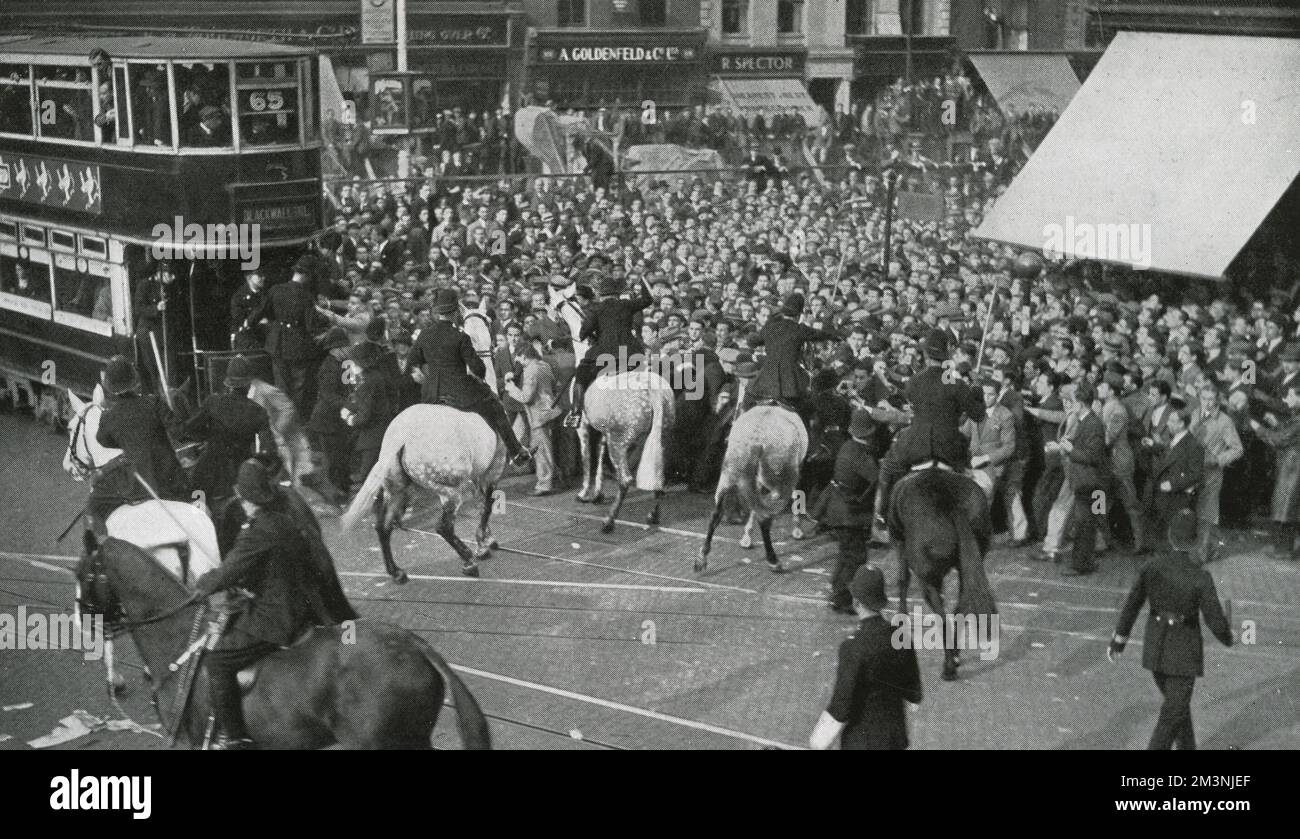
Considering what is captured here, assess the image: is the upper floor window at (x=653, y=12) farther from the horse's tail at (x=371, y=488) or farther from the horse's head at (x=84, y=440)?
the horse's head at (x=84, y=440)

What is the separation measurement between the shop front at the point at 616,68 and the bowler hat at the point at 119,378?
894 inches

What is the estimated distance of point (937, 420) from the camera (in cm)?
1162

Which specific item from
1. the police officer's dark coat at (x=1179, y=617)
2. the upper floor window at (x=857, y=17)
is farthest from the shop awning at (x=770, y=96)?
the police officer's dark coat at (x=1179, y=617)

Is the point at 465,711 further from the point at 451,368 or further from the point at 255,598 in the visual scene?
the point at 451,368

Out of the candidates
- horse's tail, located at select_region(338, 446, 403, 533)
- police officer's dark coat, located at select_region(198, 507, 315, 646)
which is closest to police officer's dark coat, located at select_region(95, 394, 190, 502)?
horse's tail, located at select_region(338, 446, 403, 533)

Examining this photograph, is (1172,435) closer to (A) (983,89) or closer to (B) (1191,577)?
(B) (1191,577)

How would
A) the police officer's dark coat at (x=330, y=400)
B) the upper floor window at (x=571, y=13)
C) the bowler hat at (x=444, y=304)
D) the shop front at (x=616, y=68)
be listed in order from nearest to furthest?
the bowler hat at (x=444, y=304)
the police officer's dark coat at (x=330, y=400)
the shop front at (x=616, y=68)
the upper floor window at (x=571, y=13)

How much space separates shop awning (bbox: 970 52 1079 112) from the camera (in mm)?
23469

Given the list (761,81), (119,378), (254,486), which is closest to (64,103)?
(119,378)

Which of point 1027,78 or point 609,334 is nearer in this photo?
point 609,334

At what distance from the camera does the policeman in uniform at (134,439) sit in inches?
443

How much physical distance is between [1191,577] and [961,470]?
2775 millimetres

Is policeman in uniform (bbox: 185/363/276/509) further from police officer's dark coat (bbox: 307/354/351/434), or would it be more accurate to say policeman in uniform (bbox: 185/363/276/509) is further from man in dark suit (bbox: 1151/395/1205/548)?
man in dark suit (bbox: 1151/395/1205/548)

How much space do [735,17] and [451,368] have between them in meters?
20.7
